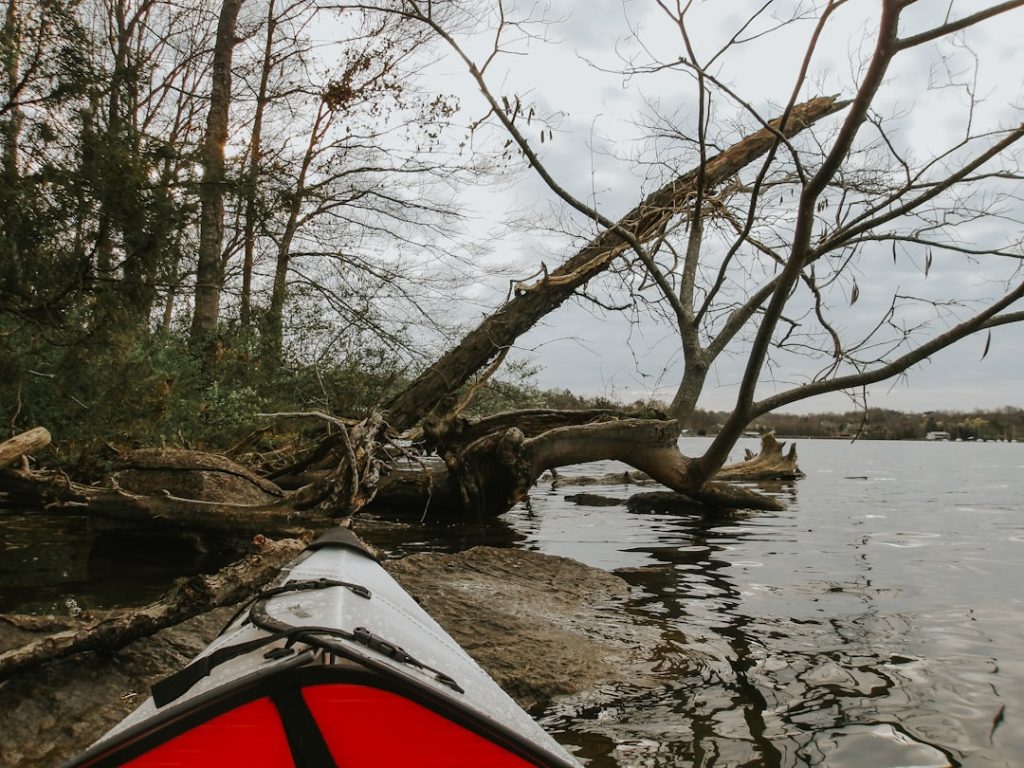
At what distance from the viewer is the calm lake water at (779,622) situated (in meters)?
3.40

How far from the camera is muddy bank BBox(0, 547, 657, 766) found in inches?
123

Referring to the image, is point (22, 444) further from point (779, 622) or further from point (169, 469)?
point (779, 622)

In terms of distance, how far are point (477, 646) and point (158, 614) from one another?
67.7 inches

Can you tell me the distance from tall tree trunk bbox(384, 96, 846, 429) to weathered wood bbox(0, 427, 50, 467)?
4445 millimetres

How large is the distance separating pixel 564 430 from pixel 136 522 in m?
4.84

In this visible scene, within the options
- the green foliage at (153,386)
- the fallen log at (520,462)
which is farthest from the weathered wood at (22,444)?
the fallen log at (520,462)

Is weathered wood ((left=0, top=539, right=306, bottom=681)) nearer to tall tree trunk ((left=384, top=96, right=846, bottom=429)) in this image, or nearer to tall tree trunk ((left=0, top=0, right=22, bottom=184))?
tall tree trunk ((left=0, top=0, right=22, bottom=184))

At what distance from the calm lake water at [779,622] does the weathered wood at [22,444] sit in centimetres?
96

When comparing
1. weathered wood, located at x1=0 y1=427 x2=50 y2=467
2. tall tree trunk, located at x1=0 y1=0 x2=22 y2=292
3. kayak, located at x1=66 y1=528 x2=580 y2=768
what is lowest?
kayak, located at x1=66 y1=528 x2=580 y2=768

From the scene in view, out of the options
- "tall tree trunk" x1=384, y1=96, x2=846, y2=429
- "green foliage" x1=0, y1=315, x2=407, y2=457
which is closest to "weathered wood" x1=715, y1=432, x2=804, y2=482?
"tall tree trunk" x1=384, y1=96, x2=846, y2=429

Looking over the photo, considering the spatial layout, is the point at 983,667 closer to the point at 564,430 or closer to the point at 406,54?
the point at 564,430

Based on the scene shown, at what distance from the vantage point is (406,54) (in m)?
14.5

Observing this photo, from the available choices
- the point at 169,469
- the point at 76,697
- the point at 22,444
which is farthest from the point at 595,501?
the point at 76,697

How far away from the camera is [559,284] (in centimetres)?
1025
